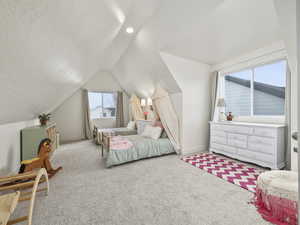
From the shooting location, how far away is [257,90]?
117 inches

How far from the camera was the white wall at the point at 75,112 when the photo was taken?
16.8 feet

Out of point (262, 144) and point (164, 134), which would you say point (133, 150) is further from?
point (262, 144)

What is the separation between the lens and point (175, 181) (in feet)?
6.72

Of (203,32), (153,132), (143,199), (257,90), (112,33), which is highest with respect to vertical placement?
(112,33)

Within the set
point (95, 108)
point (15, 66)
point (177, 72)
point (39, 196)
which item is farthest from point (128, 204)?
point (95, 108)

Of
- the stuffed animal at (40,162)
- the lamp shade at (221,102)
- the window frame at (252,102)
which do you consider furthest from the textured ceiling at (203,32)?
the stuffed animal at (40,162)

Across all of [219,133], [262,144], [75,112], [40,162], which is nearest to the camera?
[40,162]

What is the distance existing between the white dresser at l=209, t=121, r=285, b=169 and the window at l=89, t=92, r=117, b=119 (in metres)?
4.66

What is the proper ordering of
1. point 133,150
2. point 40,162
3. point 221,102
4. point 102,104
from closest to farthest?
1. point 40,162
2. point 133,150
3. point 221,102
4. point 102,104

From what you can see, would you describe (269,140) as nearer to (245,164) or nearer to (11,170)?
(245,164)

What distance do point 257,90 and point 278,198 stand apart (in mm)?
2500

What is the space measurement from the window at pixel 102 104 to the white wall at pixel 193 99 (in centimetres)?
387

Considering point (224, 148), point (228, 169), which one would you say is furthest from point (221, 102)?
point (228, 169)

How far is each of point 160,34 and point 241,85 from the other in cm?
242
